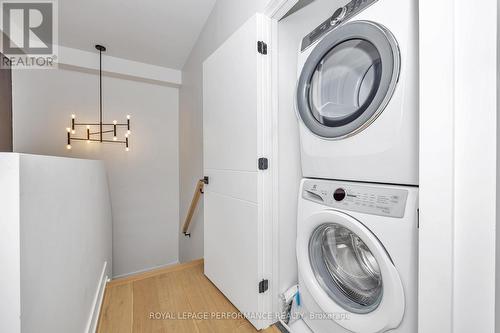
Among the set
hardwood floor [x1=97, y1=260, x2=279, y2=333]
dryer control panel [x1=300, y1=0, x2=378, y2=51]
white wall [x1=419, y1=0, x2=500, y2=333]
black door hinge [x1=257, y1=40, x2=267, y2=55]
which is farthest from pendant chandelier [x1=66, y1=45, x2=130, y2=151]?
white wall [x1=419, y1=0, x2=500, y2=333]

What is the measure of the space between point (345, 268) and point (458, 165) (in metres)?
0.67

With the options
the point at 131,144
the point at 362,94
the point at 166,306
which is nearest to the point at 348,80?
the point at 362,94

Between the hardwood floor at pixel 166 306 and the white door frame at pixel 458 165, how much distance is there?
0.99 meters

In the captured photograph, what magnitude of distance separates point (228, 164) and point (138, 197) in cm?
241

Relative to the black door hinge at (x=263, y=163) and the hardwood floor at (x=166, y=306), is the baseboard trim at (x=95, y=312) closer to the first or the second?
the hardwood floor at (x=166, y=306)

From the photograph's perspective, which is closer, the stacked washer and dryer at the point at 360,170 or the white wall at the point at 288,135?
the stacked washer and dryer at the point at 360,170

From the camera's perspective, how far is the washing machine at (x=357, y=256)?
69 cm

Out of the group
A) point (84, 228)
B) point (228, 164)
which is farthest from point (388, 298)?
point (84, 228)

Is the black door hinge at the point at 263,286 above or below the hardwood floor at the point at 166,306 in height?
above

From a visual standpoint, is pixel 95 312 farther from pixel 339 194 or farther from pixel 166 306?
pixel 339 194

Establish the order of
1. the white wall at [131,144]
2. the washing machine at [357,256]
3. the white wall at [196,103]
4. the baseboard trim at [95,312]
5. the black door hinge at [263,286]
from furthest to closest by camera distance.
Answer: the white wall at [131,144]
the white wall at [196,103]
the black door hinge at [263,286]
the baseboard trim at [95,312]
the washing machine at [357,256]

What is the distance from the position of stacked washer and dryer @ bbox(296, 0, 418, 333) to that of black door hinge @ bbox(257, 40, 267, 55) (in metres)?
0.21

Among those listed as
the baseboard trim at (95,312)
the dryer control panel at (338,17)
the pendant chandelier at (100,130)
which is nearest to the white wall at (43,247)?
the baseboard trim at (95,312)

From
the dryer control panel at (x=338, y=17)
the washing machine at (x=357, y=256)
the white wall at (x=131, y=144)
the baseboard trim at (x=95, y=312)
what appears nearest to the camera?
the washing machine at (x=357, y=256)
